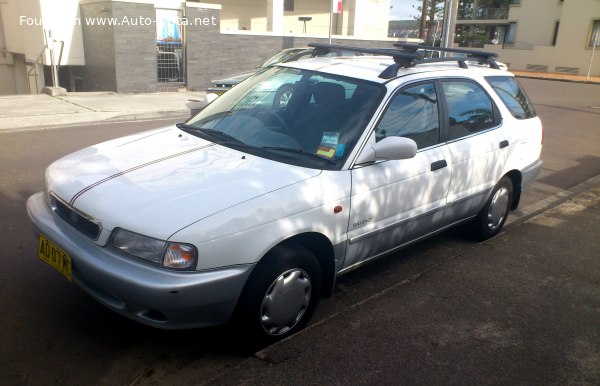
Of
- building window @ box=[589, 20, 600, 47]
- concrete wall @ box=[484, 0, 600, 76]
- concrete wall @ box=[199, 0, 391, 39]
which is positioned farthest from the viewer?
concrete wall @ box=[484, 0, 600, 76]

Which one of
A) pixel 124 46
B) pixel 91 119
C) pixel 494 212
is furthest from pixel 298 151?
pixel 124 46

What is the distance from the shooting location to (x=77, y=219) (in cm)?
304

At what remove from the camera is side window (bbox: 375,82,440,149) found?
375 centimetres

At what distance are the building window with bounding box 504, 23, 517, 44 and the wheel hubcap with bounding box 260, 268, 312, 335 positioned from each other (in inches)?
1801

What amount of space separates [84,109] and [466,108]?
9.71 metres

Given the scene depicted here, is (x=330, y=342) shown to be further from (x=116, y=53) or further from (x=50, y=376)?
(x=116, y=53)

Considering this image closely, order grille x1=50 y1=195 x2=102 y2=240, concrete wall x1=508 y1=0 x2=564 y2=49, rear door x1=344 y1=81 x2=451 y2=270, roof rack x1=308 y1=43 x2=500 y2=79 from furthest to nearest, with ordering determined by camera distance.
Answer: concrete wall x1=508 y1=0 x2=564 y2=49 < roof rack x1=308 y1=43 x2=500 y2=79 < rear door x1=344 y1=81 x2=451 y2=270 < grille x1=50 y1=195 x2=102 y2=240

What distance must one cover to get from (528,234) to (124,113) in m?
9.00

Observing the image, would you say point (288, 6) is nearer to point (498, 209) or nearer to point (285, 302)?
point (498, 209)

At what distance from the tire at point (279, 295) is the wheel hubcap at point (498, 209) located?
248 cm

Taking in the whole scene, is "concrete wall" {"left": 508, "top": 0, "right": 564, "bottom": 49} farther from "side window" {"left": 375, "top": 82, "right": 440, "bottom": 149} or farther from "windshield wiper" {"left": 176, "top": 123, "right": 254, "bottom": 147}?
"windshield wiper" {"left": 176, "top": 123, "right": 254, "bottom": 147}

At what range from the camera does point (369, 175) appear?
352 cm

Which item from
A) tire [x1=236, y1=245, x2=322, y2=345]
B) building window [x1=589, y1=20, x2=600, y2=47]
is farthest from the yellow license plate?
building window [x1=589, y1=20, x2=600, y2=47]

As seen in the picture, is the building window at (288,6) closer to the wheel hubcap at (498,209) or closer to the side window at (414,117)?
the wheel hubcap at (498,209)
